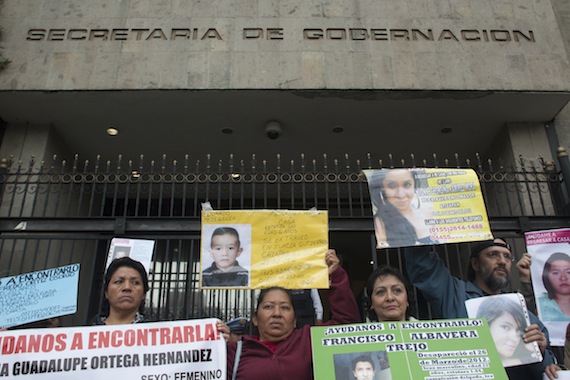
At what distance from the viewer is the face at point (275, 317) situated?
13.8 feet

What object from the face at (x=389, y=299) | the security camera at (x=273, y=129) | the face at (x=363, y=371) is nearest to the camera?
the face at (x=363, y=371)

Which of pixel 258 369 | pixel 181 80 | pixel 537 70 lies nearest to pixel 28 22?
pixel 181 80

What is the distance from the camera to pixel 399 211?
Answer: 566 centimetres

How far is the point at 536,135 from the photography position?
28.0 ft

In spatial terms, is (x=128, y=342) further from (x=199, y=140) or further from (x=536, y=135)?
(x=536, y=135)

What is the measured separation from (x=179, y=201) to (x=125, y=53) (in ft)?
13.3

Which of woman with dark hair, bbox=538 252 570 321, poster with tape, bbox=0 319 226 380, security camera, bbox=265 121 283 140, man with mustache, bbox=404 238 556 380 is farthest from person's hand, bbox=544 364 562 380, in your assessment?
security camera, bbox=265 121 283 140

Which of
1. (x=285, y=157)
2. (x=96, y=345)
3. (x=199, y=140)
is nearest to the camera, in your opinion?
(x=96, y=345)

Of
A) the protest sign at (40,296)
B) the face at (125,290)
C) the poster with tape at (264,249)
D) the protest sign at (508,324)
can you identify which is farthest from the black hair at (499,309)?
the protest sign at (40,296)

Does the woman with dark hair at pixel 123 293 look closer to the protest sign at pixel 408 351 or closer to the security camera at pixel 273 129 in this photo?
the protest sign at pixel 408 351

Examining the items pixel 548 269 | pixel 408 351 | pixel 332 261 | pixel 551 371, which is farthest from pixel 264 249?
pixel 548 269

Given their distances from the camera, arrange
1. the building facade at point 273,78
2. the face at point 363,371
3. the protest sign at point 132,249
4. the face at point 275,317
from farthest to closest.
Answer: the building facade at point 273,78 < the protest sign at point 132,249 < the face at point 275,317 < the face at point 363,371

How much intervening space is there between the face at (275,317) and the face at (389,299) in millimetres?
792

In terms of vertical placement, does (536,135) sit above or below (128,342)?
above
